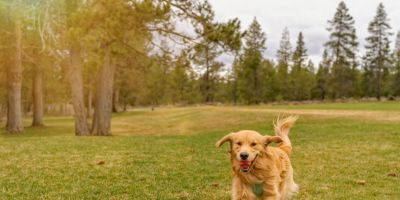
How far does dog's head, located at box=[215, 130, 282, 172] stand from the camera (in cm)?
489

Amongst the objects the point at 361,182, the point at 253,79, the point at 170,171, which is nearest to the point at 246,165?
the point at 361,182

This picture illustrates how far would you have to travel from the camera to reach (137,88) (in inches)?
2653

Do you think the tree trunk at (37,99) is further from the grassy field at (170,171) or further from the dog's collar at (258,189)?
the dog's collar at (258,189)

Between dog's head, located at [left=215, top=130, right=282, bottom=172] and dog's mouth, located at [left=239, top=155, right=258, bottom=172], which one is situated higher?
dog's head, located at [left=215, top=130, right=282, bottom=172]

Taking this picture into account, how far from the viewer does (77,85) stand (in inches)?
957

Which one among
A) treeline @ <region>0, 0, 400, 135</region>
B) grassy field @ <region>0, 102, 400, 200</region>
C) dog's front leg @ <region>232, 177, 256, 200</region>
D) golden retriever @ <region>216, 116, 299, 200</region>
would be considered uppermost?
treeline @ <region>0, 0, 400, 135</region>

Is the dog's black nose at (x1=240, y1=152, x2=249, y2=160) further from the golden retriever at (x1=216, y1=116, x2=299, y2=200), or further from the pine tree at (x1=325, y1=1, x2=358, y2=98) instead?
the pine tree at (x1=325, y1=1, x2=358, y2=98)

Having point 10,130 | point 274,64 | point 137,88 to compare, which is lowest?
point 10,130

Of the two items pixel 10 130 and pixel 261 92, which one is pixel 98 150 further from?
pixel 261 92

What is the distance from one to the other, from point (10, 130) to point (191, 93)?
62.7 metres

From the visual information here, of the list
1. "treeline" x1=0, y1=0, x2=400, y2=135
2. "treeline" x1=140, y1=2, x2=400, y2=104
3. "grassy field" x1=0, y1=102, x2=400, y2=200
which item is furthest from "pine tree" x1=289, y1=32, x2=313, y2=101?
"grassy field" x1=0, y1=102, x2=400, y2=200

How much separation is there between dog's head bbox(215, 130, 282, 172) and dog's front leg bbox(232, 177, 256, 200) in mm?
287

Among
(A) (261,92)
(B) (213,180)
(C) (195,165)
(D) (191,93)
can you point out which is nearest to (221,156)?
(C) (195,165)

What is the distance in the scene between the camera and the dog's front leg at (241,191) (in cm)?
521
